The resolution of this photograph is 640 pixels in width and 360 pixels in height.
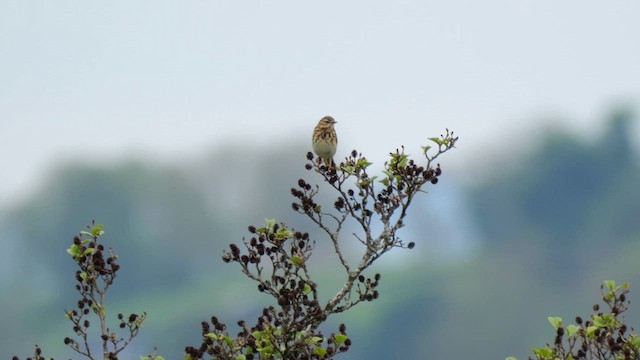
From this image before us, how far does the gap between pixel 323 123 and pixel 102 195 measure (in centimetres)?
5953

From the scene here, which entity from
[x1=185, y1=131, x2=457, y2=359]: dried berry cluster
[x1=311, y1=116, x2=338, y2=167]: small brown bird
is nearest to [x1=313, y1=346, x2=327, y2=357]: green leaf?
[x1=185, y1=131, x2=457, y2=359]: dried berry cluster

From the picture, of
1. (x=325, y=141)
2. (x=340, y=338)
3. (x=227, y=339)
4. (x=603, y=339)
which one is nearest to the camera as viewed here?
(x=227, y=339)

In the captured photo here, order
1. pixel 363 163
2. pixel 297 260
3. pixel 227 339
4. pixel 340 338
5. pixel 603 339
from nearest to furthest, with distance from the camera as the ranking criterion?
pixel 227 339 → pixel 340 338 → pixel 297 260 → pixel 603 339 → pixel 363 163

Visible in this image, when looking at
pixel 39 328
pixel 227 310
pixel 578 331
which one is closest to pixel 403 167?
pixel 578 331

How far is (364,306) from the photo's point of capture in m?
71.8

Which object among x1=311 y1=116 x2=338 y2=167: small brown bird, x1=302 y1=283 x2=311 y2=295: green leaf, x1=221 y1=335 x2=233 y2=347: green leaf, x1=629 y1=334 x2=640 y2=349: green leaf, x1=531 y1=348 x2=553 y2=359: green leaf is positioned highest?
x1=311 y1=116 x2=338 y2=167: small brown bird

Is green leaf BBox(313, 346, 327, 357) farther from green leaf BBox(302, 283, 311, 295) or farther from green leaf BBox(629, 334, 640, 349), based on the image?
green leaf BBox(629, 334, 640, 349)

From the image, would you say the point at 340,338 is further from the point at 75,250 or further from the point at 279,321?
the point at 75,250

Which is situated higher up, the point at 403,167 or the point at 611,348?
the point at 403,167

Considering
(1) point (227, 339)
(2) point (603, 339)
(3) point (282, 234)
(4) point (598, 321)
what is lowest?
(2) point (603, 339)

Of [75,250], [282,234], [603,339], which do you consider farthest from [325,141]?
[603,339]

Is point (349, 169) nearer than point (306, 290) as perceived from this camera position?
No

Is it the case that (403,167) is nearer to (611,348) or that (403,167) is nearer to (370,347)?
(611,348)

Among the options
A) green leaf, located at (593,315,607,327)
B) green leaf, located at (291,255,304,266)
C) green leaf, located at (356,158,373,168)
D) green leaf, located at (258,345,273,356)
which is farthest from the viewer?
green leaf, located at (356,158,373,168)
